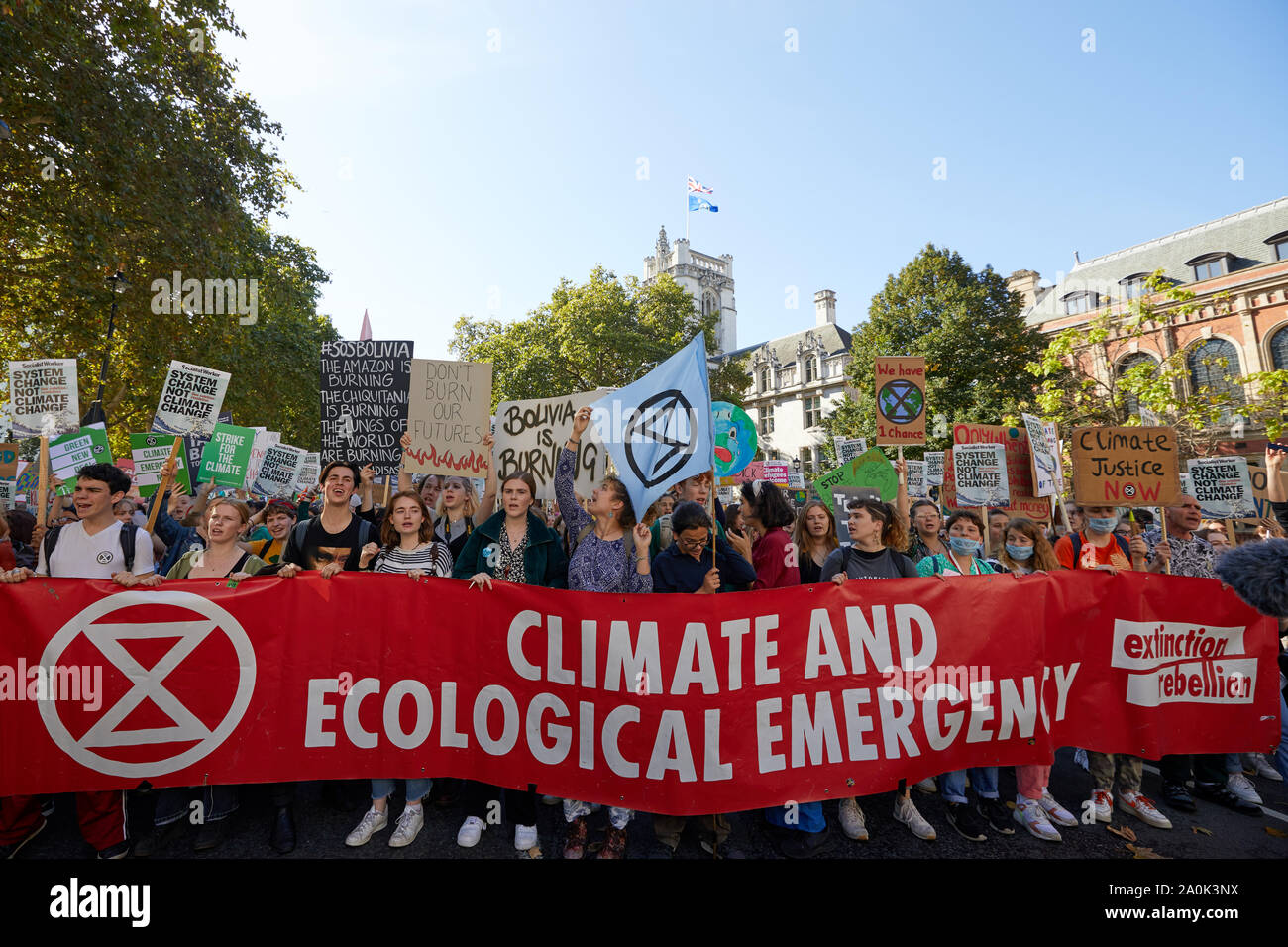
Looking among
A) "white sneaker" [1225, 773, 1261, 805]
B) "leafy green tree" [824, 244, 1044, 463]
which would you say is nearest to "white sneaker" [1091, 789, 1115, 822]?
"white sneaker" [1225, 773, 1261, 805]

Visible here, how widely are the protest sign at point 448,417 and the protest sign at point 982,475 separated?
617 centimetres

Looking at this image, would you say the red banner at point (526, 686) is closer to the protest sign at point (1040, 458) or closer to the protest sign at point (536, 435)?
the protest sign at point (536, 435)

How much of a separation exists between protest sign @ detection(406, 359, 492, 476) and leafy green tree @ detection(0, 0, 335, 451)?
7600mm

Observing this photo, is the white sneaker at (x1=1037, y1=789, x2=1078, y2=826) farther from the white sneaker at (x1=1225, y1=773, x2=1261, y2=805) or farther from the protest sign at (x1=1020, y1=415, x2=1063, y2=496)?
the protest sign at (x1=1020, y1=415, x2=1063, y2=496)

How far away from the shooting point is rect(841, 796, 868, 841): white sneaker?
11.3 ft

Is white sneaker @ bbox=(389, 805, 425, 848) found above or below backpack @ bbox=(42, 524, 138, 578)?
below

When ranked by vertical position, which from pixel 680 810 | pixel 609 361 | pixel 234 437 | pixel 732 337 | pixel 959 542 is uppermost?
pixel 732 337

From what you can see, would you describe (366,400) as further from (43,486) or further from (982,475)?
(982,475)

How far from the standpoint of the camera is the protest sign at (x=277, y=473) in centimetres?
909

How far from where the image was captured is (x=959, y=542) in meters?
4.11

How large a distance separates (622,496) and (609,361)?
100 feet
